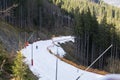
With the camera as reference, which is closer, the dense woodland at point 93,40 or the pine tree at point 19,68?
the pine tree at point 19,68

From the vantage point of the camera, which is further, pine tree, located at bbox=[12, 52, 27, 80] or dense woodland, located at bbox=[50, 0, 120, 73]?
dense woodland, located at bbox=[50, 0, 120, 73]

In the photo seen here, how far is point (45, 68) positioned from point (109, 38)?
39.1m

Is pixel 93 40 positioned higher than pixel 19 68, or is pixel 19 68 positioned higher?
pixel 19 68

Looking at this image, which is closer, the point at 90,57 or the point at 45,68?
the point at 45,68

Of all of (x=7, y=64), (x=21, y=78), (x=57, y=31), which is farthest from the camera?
(x=57, y=31)

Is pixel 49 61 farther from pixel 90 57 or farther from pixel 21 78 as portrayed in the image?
pixel 90 57

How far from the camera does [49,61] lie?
35875 millimetres

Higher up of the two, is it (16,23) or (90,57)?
(16,23)

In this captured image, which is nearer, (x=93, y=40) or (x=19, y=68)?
(x=19, y=68)

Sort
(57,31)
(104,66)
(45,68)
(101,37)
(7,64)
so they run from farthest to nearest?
(57,31) < (101,37) < (104,66) < (45,68) < (7,64)

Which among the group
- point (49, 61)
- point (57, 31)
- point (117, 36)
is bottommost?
point (57, 31)

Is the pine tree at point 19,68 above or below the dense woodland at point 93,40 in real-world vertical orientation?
above

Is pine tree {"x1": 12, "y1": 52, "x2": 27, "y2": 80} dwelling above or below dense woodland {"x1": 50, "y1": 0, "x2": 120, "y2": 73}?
above

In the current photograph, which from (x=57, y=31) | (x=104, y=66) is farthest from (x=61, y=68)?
(x=57, y=31)
